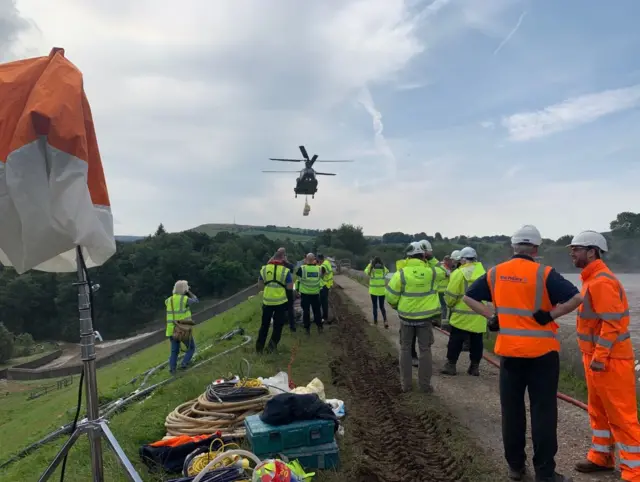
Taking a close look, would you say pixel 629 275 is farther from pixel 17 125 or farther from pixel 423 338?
pixel 17 125

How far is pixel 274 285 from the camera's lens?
9586 mm

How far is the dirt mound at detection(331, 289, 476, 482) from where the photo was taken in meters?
4.67

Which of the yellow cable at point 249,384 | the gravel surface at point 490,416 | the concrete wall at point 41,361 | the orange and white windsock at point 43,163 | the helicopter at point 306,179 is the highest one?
the helicopter at point 306,179

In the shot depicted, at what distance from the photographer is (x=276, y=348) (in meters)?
10.0

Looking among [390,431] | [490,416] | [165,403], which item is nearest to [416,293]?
[490,416]

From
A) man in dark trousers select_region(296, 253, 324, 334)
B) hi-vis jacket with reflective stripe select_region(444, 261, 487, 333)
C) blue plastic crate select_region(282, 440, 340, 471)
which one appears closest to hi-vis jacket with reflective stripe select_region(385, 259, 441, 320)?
hi-vis jacket with reflective stripe select_region(444, 261, 487, 333)

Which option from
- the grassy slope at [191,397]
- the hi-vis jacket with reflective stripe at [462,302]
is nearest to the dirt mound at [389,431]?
the grassy slope at [191,397]

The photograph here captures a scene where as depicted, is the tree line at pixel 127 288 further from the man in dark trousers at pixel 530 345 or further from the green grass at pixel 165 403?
the man in dark trousers at pixel 530 345

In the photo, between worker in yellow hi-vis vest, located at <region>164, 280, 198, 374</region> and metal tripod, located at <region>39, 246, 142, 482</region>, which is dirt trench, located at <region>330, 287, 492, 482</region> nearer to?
metal tripod, located at <region>39, 246, 142, 482</region>

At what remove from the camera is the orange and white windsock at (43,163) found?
2.53 meters

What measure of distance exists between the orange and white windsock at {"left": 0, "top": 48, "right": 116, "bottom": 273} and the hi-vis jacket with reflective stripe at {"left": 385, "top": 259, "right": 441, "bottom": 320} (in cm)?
524

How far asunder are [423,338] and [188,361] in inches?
238

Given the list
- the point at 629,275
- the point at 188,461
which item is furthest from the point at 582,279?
the point at 629,275

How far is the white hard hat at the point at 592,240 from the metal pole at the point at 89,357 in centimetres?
424
